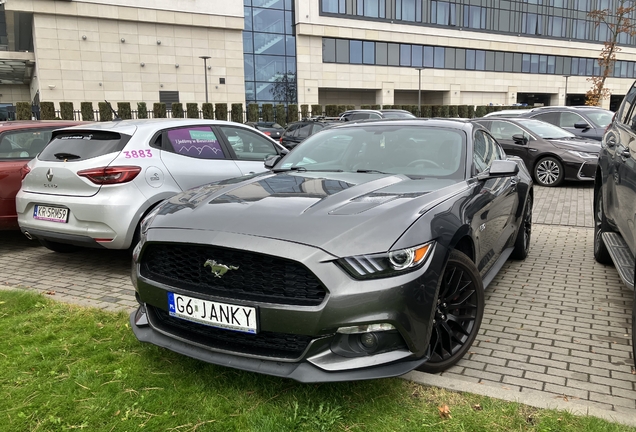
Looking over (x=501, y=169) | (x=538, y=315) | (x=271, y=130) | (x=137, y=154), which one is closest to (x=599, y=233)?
(x=538, y=315)

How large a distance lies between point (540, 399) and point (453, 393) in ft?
1.54

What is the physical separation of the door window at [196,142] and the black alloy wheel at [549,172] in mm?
8655

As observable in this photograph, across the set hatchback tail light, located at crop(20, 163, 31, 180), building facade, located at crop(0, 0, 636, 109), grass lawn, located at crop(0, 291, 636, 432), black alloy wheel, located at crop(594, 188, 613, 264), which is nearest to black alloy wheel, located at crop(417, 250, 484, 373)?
grass lawn, located at crop(0, 291, 636, 432)

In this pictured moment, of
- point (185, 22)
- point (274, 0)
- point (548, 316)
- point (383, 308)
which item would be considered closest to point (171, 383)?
point (383, 308)

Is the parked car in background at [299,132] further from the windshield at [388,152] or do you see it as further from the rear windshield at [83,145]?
the windshield at [388,152]

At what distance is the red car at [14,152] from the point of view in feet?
19.6

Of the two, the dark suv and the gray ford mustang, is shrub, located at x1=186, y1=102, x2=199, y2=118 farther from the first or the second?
the gray ford mustang

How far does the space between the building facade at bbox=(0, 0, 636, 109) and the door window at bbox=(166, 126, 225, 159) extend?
3664 centimetres

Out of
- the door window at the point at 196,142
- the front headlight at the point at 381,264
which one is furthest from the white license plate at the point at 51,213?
the front headlight at the point at 381,264

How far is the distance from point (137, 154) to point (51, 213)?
1050 millimetres

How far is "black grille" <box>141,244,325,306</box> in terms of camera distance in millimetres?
2555

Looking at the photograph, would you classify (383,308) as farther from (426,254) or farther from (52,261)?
(52,261)

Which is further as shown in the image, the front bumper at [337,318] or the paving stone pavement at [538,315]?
the paving stone pavement at [538,315]

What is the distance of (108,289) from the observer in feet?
16.2
